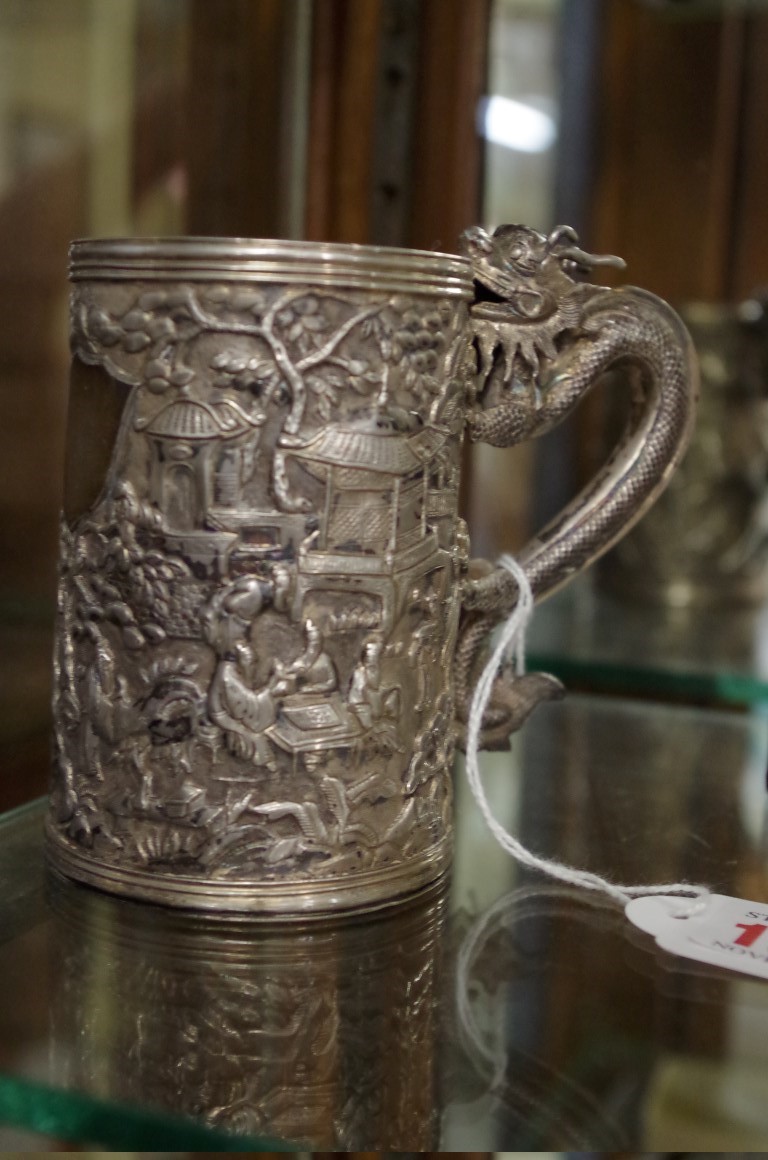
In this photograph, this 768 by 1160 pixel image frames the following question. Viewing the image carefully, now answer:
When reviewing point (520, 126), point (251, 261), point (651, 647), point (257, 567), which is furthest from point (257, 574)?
point (520, 126)

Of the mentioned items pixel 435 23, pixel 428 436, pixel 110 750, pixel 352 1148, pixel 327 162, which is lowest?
pixel 352 1148

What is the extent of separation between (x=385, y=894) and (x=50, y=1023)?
0.17 meters

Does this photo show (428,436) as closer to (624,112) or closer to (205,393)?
(205,393)

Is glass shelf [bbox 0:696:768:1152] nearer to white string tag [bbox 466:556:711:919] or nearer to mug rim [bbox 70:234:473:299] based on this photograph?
white string tag [bbox 466:556:711:919]

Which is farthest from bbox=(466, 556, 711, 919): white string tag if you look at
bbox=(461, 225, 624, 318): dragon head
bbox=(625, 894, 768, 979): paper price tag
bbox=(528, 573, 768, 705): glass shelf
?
bbox=(528, 573, 768, 705): glass shelf

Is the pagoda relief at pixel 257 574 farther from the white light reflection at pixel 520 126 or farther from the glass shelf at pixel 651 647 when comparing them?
the white light reflection at pixel 520 126

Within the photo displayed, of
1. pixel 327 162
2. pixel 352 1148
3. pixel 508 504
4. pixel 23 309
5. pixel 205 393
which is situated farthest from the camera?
pixel 508 504

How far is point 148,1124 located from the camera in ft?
1.74

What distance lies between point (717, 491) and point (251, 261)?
3.32 feet

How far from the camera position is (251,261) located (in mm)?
633

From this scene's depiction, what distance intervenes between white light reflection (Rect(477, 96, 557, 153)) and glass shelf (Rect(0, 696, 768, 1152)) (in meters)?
0.84

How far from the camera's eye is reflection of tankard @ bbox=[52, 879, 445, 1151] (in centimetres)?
55

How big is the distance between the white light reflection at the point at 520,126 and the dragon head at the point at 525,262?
632 mm

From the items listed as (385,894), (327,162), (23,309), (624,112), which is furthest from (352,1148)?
(624,112)
